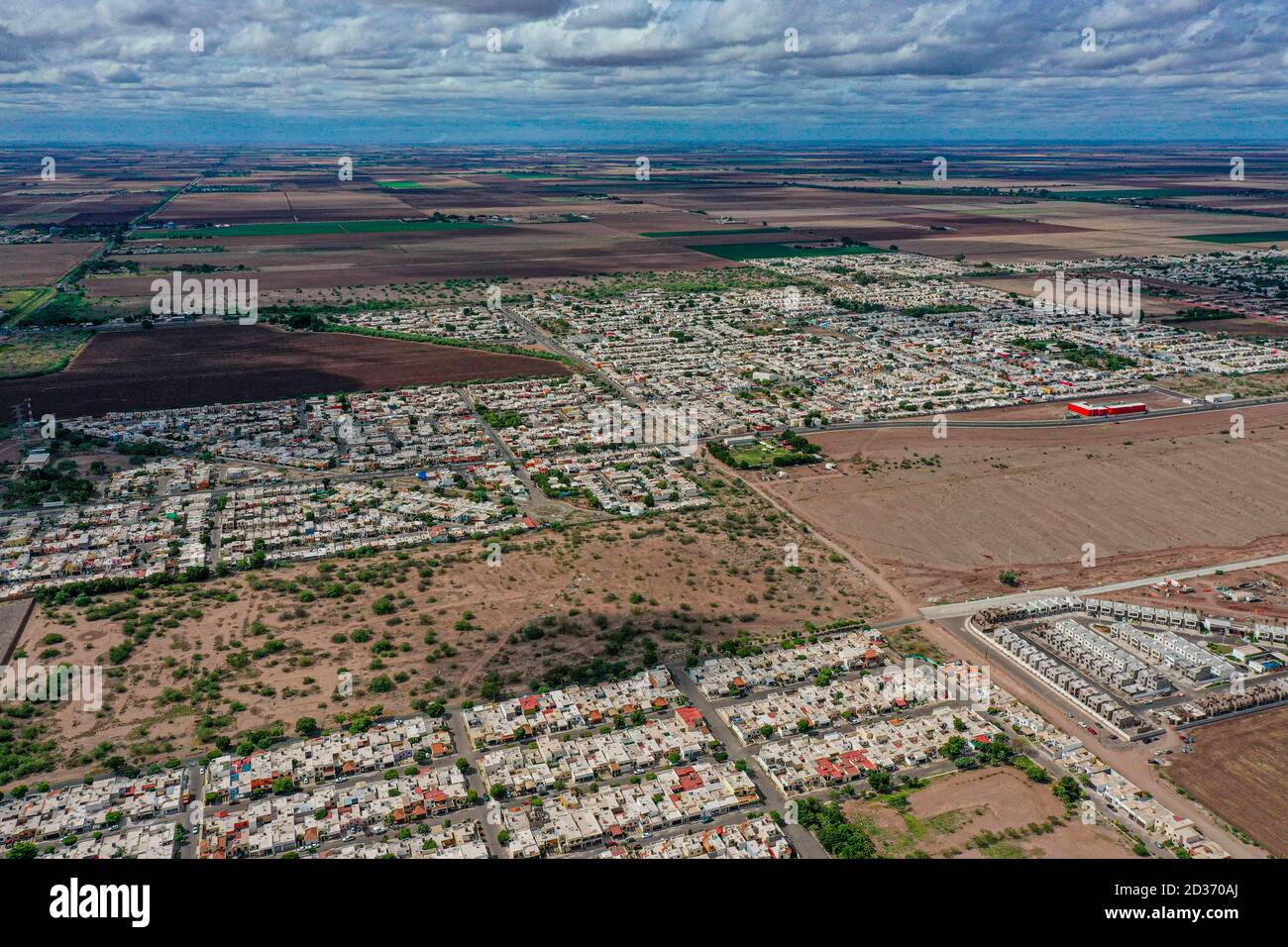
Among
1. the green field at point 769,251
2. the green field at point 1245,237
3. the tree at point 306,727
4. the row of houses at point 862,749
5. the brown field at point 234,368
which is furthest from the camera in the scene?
the green field at point 1245,237

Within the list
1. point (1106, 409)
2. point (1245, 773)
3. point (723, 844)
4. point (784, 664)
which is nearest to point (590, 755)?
point (723, 844)

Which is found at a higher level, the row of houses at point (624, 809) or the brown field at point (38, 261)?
the brown field at point (38, 261)

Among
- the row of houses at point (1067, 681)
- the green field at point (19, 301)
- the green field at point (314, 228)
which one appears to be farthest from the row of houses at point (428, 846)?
the green field at point (314, 228)

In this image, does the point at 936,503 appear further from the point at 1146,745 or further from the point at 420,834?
the point at 420,834

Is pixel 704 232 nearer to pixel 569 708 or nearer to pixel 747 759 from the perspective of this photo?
pixel 569 708

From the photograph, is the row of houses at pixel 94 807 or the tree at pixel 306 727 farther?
the tree at pixel 306 727

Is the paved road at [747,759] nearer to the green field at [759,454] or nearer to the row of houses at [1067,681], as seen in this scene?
the row of houses at [1067,681]

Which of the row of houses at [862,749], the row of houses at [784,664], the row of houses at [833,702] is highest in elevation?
the row of houses at [784,664]
